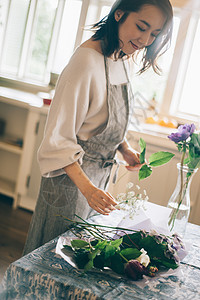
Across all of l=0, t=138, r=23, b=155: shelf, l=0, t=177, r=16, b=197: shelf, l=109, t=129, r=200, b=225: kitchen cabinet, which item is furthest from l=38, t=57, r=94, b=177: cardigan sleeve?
l=0, t=177, r=16, b=197: shelf

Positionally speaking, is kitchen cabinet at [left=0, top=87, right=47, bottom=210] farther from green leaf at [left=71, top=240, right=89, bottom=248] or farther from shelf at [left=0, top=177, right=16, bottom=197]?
green leaf at [left=71, top=240, right=89, bottom=248]

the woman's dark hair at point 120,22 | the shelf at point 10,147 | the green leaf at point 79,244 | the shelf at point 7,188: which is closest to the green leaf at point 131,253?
the green leaf at point 79,244

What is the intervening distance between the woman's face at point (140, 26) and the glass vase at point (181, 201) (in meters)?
0.42

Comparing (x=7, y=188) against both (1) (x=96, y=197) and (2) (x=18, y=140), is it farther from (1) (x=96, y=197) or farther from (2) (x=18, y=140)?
(1) (x=96, y=197)

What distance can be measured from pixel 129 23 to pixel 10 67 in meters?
2.94

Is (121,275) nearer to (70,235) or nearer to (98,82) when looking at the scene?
(70,235)

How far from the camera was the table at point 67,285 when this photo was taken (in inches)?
33.9

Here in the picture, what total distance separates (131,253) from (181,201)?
322 millimetres

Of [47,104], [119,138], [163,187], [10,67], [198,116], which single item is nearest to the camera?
[119,138]

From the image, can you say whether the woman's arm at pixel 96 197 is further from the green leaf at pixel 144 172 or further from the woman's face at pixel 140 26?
the woman's face at pixel 140 26

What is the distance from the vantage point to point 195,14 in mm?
3027

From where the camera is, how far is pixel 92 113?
1.14 m

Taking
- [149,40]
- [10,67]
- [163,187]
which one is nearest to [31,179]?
[163,187]

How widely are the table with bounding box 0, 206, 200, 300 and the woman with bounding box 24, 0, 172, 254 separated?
0.60 feet
